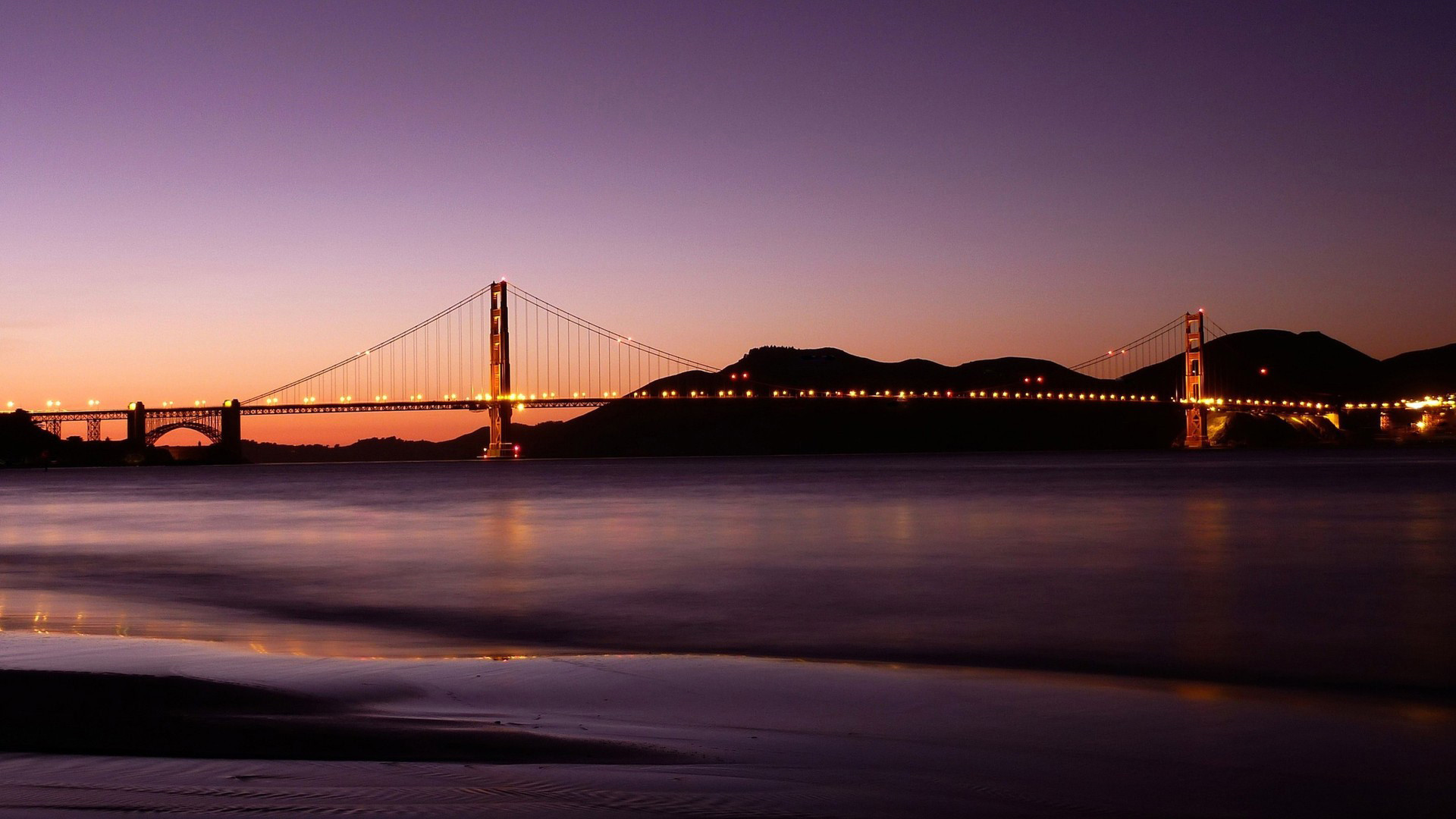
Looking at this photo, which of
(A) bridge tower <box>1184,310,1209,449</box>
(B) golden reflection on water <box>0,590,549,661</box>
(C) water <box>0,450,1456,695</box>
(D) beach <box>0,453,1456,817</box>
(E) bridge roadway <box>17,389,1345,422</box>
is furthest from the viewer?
(A) bridge tower <box>1184,310,1209,449</box>

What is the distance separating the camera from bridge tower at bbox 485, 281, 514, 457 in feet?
243

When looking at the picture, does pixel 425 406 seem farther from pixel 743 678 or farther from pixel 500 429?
pixel 743 678

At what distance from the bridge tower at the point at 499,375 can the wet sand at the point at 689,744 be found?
68.6 m

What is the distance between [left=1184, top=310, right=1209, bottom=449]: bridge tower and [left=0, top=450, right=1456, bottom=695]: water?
6682 cm

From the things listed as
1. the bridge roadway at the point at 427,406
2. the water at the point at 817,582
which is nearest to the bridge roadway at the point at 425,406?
the bridge roadway at the point at 427,406

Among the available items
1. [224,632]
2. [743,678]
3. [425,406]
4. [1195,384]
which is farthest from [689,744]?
[1195,384]

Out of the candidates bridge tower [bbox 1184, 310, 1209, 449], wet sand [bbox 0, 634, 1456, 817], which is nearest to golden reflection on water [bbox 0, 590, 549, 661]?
wet sand [bbox 0, 634, 1456, 817]

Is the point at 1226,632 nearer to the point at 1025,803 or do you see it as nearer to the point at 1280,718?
the point at 1280,718

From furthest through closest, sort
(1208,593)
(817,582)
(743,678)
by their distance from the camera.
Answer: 1. (817,582)
2. (1208,593)
3. (743,678)

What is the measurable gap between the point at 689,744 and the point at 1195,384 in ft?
318

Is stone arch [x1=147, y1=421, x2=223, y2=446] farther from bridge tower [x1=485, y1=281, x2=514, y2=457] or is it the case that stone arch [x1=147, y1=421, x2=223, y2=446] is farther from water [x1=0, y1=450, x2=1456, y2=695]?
water [x1=0, y1=450, x2=1456, y2=695]

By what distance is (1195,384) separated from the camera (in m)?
93.4

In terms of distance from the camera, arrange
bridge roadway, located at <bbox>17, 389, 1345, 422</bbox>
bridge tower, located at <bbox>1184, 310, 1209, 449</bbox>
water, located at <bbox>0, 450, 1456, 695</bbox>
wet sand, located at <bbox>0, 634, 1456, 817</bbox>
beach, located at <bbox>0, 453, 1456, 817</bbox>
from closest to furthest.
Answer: wet sand, located at <bbox>0, 634, 1456, 817</bbox>
beach, located at <bbox>0, 453, 1456, 817</bbox>
water, located at <bbox>0, 450, 1456, 695</bbox>
bridge roadway, located at <bbox>17, 389, 1345, 422</bbox>
bridge tower, located at <bbox>1184, 310, 1209, 449</bbox>

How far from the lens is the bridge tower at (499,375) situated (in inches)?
2916
